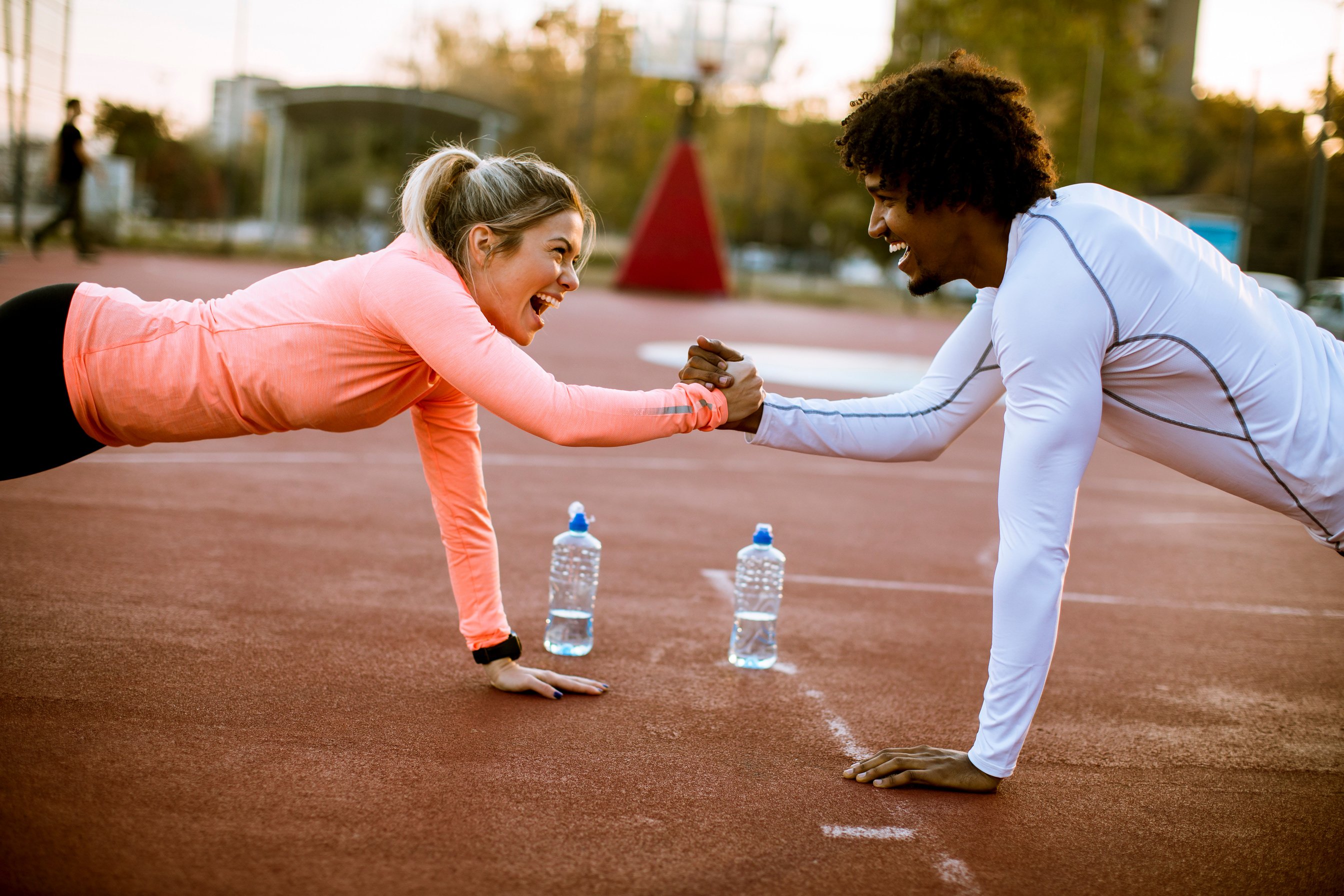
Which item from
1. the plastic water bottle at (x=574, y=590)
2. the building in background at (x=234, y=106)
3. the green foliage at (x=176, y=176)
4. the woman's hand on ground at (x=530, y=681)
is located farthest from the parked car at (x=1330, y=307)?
the green foliage at (x=176, y=176)

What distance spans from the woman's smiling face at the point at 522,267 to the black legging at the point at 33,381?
1.12 metres

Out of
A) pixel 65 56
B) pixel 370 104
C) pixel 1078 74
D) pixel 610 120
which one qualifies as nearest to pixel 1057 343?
pixel 65 56

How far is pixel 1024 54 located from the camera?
4138 cm

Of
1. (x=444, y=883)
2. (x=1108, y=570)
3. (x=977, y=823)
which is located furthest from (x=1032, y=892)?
(x=1108, y=570)

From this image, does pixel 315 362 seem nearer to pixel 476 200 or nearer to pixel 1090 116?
pixel 476 200

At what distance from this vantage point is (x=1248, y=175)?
26000mm

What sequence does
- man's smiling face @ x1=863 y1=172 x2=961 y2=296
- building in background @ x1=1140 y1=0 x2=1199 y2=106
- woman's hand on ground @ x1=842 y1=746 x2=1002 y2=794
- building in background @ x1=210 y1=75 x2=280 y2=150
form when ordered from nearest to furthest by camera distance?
man's smiling face @ x1=863 y1=172 x2=961 y2=296, woman's hand on ground @ x1=842 y1=746 x2=1002 y2=794, building in background @ x1=210 y1=75 x2=280 y2=150, building in background @ x1=1140 y1=0 x2=1199 y2=106

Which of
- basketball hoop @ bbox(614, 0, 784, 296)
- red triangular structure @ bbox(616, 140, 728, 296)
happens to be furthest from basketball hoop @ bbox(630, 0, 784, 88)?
red triangular structure @ bbox(616, 140, 728, 296)

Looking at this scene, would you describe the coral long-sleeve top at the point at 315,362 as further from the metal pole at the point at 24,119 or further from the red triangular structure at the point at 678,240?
the red triangular structure at the point at 678,240

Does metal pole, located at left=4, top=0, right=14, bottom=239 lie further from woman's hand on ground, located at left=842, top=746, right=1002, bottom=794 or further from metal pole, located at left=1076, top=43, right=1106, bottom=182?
metal pole, located at left=1076, top=43, right=1106, bottom=182

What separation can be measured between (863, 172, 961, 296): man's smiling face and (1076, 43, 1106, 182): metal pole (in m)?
35.5

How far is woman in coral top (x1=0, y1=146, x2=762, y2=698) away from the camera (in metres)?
3.10

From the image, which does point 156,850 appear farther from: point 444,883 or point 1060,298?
point 1060,298

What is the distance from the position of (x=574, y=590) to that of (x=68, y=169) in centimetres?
1613
